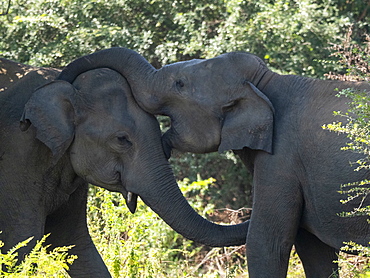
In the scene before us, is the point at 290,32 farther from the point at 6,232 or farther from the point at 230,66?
the point at 6,232

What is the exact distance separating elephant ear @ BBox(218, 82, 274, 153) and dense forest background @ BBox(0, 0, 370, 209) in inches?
175

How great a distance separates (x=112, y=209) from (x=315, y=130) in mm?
2649

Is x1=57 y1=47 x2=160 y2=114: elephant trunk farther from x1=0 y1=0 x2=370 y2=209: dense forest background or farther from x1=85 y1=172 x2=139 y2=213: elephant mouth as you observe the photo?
x1=0 y1=0 x2=370 y2=209: dense forest background

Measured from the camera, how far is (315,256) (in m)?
6.71

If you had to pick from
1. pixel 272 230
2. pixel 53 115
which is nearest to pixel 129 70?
pixel 53 115

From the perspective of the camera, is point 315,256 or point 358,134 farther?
point 315,256

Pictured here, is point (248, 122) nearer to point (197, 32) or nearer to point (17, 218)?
point (17, 218)

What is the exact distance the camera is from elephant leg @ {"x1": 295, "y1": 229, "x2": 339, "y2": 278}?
6.70 metres

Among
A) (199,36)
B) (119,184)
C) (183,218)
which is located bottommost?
(183,218)

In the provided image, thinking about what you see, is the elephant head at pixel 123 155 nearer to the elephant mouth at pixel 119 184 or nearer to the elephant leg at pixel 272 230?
the elephant mouth at pixel 119 184

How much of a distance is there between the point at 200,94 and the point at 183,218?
3.07ft

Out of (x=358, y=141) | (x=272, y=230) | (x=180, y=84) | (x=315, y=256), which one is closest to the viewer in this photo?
(x=358, y=141)

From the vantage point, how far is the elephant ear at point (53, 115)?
6246mm

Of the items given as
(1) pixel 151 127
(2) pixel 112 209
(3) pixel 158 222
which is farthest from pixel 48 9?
(1) pixel 151 127
